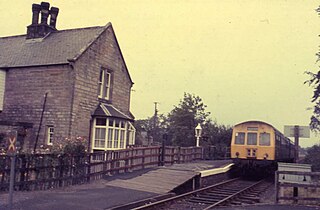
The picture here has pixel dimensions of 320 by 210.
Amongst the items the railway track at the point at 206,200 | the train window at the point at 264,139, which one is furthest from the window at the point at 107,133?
the train window at the point at 264,139

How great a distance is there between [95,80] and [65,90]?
2.46 metres

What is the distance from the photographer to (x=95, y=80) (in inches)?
871

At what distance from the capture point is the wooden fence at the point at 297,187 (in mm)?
11734

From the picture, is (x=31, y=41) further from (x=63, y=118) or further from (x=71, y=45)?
(x=63, y=118)

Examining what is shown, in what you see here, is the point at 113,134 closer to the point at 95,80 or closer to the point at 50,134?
the point at 95,80

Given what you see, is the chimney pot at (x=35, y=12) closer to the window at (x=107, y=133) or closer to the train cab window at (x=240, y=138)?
the window at (x=107, y=133)

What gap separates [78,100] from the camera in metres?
20.3

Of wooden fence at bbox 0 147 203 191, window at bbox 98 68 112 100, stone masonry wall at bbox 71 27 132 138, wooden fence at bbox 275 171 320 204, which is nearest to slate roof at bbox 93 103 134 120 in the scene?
stone masonry wall at bbox 71 27 132 138

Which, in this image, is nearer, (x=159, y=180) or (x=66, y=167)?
(x=66, y=167)

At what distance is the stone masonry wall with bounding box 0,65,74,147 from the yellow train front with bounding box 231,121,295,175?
33.7ft

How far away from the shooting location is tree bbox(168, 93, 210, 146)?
43.0 metres

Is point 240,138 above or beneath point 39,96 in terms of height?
beneath

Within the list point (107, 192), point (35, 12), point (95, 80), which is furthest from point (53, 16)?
point (107, 192)

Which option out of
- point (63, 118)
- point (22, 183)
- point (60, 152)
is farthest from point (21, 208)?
point (63, 118)
